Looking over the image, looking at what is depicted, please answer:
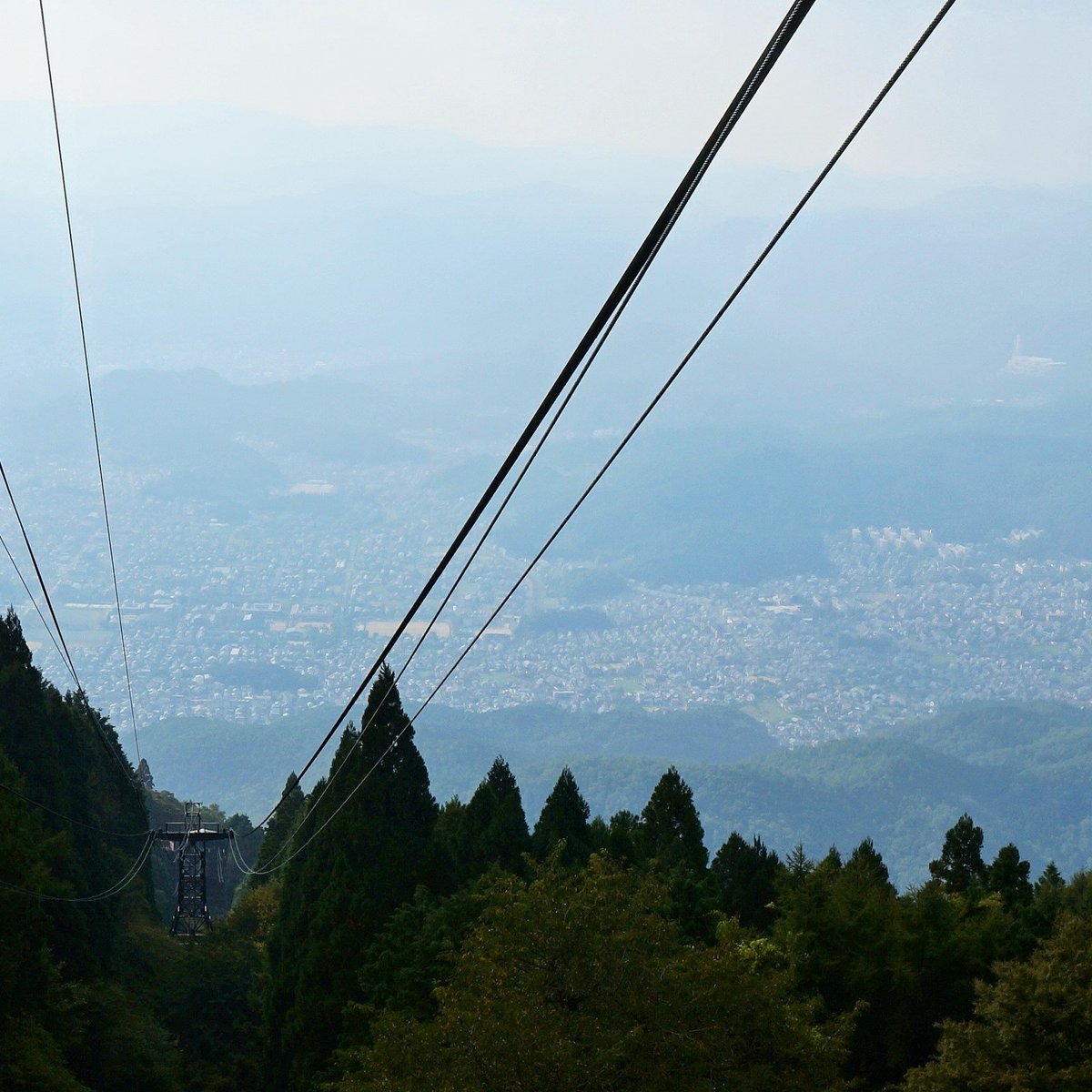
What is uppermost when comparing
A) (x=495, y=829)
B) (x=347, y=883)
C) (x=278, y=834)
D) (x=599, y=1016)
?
(x=278, y=834)

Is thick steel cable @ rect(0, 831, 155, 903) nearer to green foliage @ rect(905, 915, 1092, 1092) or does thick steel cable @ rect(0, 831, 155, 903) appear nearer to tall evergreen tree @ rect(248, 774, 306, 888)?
tall evergreen tree @ rect(248, 774, 306, 888)

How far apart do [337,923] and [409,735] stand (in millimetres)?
5341

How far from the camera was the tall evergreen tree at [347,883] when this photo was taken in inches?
1304

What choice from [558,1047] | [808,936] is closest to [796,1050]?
[558,1047]

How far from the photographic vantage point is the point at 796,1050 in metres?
20.5

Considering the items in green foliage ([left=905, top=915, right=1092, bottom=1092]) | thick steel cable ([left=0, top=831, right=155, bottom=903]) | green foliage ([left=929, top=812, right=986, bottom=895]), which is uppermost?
green foliage ([left=929, top=812, right=986, bottom=895])

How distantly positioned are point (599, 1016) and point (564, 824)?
21.7 m

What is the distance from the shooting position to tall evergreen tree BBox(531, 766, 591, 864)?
3978 centimetres

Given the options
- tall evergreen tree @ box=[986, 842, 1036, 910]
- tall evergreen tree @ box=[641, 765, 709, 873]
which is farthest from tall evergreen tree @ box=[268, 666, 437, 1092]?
tall evergreen tree @ box=[986, 842, 1036, 910]

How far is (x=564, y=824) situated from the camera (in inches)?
1614

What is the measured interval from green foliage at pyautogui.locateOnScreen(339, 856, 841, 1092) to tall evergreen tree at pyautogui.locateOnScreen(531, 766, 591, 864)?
17.4m

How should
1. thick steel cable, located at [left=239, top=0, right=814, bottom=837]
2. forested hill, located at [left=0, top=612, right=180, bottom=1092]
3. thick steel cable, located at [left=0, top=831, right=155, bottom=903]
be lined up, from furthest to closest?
thick steel cable, located at [left=0, top=831, right=155, bottom=903] < forested hill, located at [left=0, top=612, right=180, bottom=1092] < thick steel cable, located at [left=239, top=0, right=814, bottom=837]

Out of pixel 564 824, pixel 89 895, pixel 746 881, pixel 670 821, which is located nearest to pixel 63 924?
pixel 89 895

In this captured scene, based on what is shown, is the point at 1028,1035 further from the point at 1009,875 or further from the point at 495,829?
the point at 495,829
